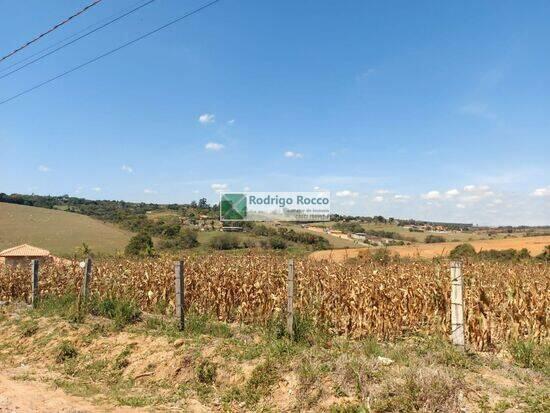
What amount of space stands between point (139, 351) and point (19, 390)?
1.92 m

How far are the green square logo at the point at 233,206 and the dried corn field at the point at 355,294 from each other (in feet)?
56.3

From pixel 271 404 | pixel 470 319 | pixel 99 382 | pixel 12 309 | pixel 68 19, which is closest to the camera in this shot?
pixel 271 404

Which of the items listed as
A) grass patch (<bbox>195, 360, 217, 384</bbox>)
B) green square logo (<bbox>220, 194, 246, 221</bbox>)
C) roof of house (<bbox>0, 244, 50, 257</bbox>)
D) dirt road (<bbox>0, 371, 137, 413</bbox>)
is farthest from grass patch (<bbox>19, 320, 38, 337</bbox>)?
roof of house (<bbox>0, 244, 50, 257</bbox>)

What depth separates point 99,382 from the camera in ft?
22.7

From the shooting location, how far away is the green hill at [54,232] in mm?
60281

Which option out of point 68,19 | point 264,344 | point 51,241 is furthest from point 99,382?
point 51,241

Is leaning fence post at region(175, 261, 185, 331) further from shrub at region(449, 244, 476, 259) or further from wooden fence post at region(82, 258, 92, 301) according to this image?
shrub at region(449, 244, 476, 259)

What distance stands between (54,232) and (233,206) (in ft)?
164

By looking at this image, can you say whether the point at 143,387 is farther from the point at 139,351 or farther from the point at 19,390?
the point at 19,390

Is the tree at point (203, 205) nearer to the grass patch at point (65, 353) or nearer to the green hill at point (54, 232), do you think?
the green hill at point (54, 232)

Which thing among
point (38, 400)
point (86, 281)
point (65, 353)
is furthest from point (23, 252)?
point (38, 400)

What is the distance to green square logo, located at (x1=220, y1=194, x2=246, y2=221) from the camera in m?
30.3

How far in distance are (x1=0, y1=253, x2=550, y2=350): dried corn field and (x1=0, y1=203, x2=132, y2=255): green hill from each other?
44.7m

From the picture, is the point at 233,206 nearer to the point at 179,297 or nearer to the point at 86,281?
the point at 86,281
